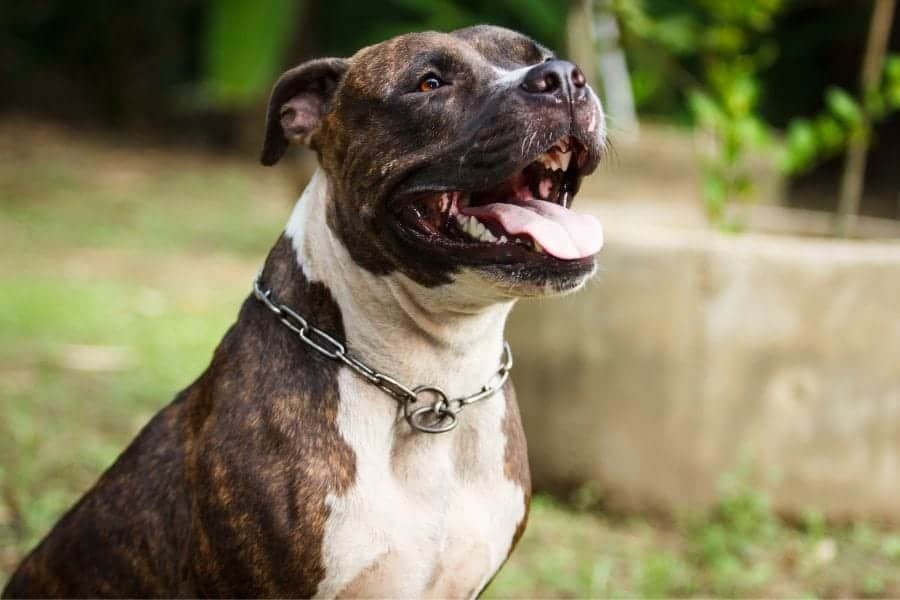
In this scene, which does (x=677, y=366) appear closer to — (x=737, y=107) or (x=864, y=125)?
(x=737, y=107)

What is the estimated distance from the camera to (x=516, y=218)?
265 centimetres

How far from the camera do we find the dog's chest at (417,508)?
2543 millimetres

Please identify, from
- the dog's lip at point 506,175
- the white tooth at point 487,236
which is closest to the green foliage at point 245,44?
the dog's lip at point 506,175

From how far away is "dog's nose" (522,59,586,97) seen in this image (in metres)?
2.60

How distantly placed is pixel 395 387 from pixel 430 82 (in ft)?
2.24

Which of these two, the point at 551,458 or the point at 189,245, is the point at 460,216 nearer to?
the point at 551,458

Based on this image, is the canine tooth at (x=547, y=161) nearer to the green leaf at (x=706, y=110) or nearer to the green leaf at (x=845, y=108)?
the green leaf at (x=706, y=110)

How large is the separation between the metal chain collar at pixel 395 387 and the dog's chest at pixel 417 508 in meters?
0.02

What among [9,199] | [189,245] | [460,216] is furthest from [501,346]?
[9,199]

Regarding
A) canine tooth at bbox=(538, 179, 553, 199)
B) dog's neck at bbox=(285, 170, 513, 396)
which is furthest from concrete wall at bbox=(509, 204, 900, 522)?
dog's neck at bbox=(285, 170, 513, 396)

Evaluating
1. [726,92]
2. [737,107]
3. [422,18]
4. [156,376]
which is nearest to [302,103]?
[737,107]

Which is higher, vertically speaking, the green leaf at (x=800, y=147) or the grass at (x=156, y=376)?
the green leaf at (x=800, y=147)

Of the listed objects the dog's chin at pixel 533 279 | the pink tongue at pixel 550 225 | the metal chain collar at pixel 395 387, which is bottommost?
the metal chain collar at pixel 395 387

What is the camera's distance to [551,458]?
15.7 ft
